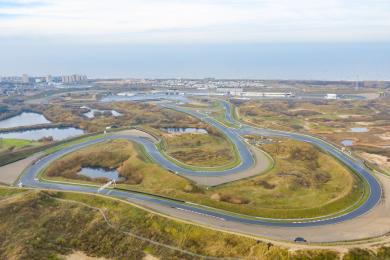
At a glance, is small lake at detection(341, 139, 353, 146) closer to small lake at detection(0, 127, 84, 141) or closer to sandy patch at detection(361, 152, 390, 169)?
sandy patch at detection(361, 152, 390, 169)

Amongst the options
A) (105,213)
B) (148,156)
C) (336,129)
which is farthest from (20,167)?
(336,129)

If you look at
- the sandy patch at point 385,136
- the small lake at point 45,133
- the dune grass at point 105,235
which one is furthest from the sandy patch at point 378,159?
the small lake at point 45,133

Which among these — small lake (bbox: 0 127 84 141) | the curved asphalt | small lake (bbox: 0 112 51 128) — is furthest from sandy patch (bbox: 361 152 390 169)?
small lake (bbox: 0 112 51 128)

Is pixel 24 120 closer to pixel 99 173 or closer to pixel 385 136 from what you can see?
pixel 99 173

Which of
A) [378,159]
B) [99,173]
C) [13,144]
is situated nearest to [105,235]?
[99,173]

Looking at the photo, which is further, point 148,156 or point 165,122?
point 165,122

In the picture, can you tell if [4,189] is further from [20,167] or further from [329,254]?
[329,254]

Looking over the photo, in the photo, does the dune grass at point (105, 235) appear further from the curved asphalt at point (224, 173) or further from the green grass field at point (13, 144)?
the green grass field at point (13, 144)
